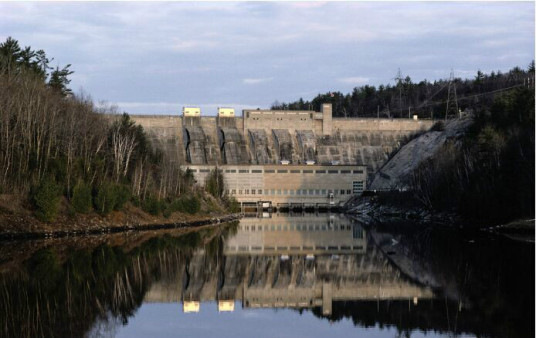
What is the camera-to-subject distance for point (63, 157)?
65.2 m

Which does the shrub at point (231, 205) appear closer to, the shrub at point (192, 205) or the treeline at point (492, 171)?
the shrub at point (192, 205)

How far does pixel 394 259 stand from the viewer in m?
41.0

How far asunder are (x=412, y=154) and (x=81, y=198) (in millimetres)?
73271

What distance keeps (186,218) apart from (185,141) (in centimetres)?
4983

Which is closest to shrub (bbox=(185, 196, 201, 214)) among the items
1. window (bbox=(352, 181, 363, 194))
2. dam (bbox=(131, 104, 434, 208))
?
dam (bbox=(131, 104, 434, 208))

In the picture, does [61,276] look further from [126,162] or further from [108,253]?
[126,162]

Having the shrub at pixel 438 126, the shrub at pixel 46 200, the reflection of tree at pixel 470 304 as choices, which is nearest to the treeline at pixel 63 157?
the shrub at pixel 46 200

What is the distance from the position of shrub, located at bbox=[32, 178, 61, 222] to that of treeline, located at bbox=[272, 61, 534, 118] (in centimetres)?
10099

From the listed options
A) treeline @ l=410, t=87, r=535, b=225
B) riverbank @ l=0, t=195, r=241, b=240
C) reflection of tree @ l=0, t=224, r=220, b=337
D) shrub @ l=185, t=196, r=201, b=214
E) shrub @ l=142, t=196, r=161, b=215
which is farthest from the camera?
shrub @ l=185, t=196, r=201, b=214

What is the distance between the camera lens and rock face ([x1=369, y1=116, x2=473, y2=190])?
11762 cm

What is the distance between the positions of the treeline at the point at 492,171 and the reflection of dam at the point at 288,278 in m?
17.3

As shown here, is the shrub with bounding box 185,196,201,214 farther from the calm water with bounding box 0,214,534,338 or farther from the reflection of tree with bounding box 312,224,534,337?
the reflection of tree with bounding box 312,224,534,337

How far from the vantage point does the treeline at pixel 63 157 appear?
57094 mm

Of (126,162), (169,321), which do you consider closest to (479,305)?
(169,321)
